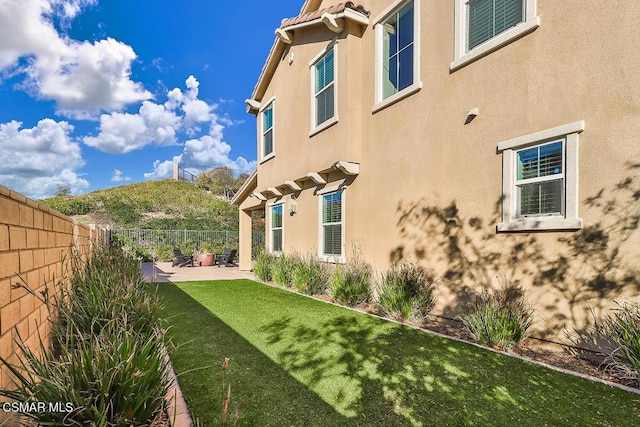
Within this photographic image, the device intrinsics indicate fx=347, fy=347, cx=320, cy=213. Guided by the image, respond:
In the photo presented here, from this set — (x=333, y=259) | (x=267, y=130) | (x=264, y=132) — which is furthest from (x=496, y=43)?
(x=264, y=132)

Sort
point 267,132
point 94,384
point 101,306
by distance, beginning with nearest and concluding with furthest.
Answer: point 94,384
point 101,306
point 267,132

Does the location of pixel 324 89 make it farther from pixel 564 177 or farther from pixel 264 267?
pixel 564 177

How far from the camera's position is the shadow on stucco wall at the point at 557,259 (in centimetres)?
464

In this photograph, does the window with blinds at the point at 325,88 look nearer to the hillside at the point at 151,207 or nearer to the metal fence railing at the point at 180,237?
the metal fence railing at the point at 180,237

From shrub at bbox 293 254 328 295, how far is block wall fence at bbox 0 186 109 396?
6.68m

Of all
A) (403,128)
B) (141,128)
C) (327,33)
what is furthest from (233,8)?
(141,128)

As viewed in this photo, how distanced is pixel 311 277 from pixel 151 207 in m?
24.0

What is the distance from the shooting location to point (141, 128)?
6191 centimetres

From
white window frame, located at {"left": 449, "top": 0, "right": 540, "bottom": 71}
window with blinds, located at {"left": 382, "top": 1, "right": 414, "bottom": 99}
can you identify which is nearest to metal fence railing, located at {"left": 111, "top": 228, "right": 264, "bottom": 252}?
window with blinds, located at {"left": 382, "top": 1, "right": 414, "bottom": 99}

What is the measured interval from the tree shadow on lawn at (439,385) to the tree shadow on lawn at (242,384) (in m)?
0.26

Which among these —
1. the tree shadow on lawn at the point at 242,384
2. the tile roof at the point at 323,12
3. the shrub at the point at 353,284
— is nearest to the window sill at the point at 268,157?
the tile roof at the point at 323,12

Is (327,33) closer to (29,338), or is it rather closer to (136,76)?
(29,338)

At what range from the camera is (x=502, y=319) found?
534cm

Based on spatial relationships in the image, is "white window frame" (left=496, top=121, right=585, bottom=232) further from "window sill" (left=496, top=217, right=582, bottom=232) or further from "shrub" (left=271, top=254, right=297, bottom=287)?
"shrub" (left=271, top=254, right=297, bottom=287)
